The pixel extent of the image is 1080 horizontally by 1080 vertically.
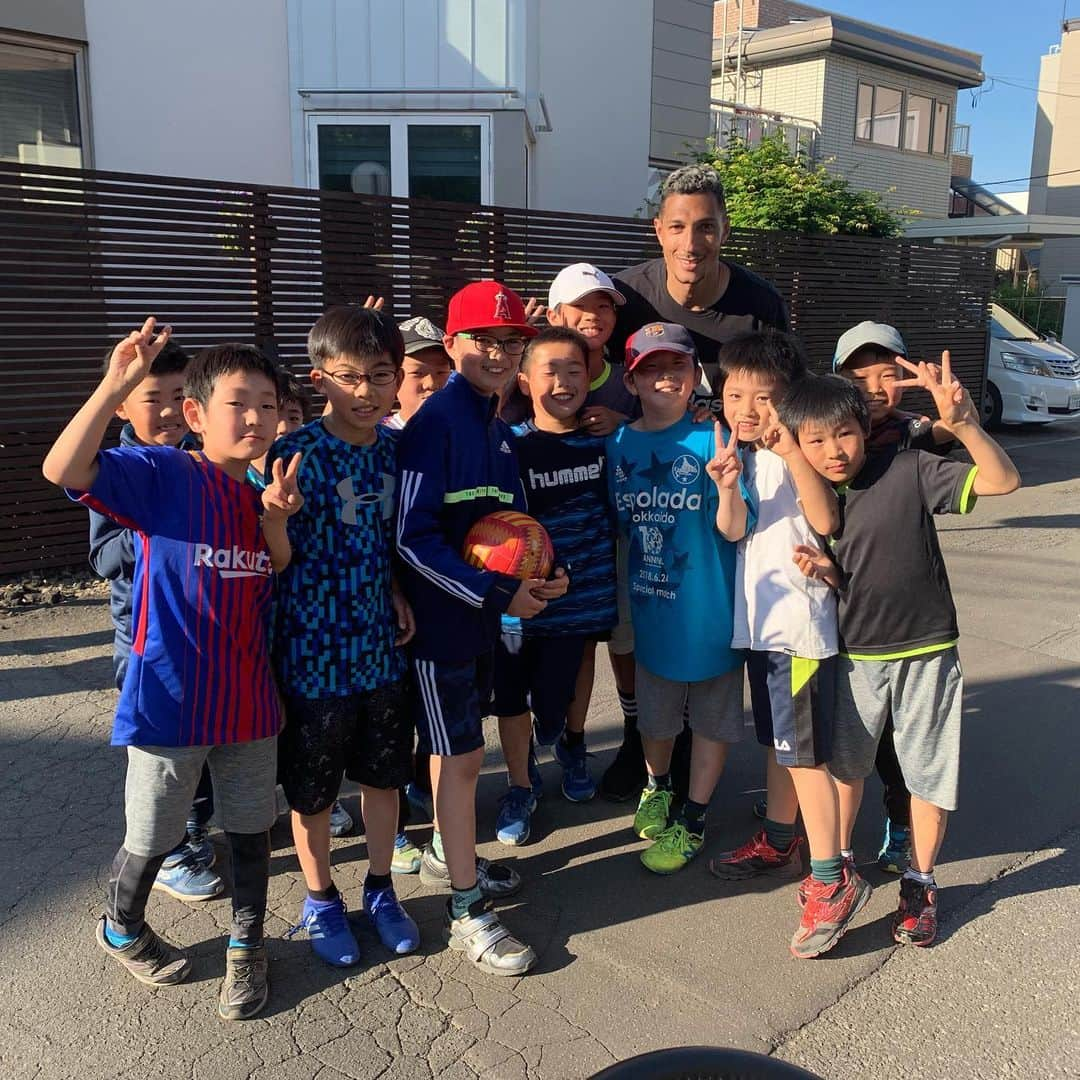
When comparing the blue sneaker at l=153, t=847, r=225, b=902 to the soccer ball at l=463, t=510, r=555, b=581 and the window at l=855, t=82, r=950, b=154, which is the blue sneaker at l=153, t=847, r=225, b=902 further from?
the window at l=855, t=82, r=950, b=154

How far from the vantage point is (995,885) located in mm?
3291

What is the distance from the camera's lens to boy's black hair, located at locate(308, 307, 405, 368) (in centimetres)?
267

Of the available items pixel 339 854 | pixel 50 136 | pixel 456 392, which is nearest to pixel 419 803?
pixel 339 854

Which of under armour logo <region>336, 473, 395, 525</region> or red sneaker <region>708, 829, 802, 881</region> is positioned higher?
under armour logo <region>336, 473, 395, 525</region>

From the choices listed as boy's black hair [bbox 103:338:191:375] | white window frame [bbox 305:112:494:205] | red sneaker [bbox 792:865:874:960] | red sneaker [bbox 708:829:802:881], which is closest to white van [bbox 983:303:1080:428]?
white window frame [bbox 305:112:494:205]

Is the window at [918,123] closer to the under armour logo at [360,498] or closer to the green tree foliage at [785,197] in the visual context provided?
the green tree foliage at [785,197]

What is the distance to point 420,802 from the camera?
3807mm

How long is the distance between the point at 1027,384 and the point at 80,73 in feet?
42.1

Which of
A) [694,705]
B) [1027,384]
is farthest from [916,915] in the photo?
[1027,384]

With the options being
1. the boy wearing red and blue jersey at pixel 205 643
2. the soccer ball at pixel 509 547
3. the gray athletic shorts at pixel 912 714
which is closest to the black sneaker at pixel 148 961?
the boy wearing red and blue jersey at pixel 205 643

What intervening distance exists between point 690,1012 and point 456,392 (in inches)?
74.5

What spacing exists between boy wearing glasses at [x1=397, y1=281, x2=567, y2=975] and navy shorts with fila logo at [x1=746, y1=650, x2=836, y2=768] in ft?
2.59

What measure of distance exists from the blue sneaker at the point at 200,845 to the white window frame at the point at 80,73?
7.88 metres

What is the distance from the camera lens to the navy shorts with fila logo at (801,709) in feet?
9.80
